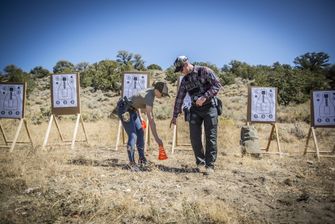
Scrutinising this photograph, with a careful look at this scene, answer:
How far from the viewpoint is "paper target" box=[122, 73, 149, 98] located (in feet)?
25.1

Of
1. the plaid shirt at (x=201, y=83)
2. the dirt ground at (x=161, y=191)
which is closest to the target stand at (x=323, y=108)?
the dirt ground at (x=161, y=191)

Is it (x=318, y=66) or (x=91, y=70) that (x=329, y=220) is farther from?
(x=318, y=66)

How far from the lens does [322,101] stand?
7.57 meters

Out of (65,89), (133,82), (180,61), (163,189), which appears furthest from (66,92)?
(163,189)

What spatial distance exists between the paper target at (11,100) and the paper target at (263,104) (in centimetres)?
582

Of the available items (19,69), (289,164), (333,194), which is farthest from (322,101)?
(19,69)

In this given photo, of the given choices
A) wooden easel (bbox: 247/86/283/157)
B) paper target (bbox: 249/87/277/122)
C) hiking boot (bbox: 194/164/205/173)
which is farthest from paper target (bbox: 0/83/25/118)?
paper target (bbox: 249/87/277/122)

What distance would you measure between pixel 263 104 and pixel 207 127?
3455 millimetres

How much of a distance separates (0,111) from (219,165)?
5.52 meters

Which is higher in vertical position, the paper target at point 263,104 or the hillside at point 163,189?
the paper target at point 263,104

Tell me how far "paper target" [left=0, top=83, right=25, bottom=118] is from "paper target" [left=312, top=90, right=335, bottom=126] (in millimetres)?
7345

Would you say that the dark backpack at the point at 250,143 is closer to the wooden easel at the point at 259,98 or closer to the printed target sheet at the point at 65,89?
the wooden easel at the point at 259,98

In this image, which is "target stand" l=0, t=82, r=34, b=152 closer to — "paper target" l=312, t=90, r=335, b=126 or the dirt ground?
the dirt ground

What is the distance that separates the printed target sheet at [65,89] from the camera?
767cm
